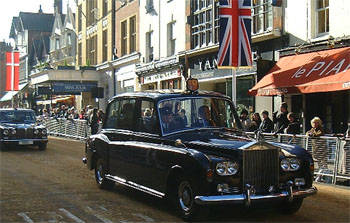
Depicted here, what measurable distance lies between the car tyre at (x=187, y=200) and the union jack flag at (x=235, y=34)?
24.2ft

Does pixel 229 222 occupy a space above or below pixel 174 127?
below

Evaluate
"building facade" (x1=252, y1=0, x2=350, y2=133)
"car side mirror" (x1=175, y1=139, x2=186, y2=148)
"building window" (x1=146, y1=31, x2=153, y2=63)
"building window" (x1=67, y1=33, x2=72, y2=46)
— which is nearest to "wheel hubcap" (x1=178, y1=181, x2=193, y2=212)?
"car side mirror" (x1=175, y1=139, x2=186, y2=148)

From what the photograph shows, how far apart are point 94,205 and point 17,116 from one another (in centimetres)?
1198

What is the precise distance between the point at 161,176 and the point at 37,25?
6985cm

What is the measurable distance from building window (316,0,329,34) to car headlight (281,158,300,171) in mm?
10359

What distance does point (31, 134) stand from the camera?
17.9 m

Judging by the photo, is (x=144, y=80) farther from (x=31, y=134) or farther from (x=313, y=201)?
(x=313, y=201)

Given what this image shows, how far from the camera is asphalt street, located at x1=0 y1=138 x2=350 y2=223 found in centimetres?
698

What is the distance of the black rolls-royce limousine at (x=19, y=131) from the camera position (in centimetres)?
1765

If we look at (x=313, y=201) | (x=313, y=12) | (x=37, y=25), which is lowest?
(x=313, y=201)

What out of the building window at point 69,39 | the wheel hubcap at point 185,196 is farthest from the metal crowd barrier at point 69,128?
the building window at point 69,39

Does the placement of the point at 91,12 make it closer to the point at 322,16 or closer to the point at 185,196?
the point at 322,16

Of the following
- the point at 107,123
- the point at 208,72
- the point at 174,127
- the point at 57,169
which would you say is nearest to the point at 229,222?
the point at 174,127

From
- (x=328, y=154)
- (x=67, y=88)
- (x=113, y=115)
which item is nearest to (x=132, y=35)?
(x=67, y=88)
